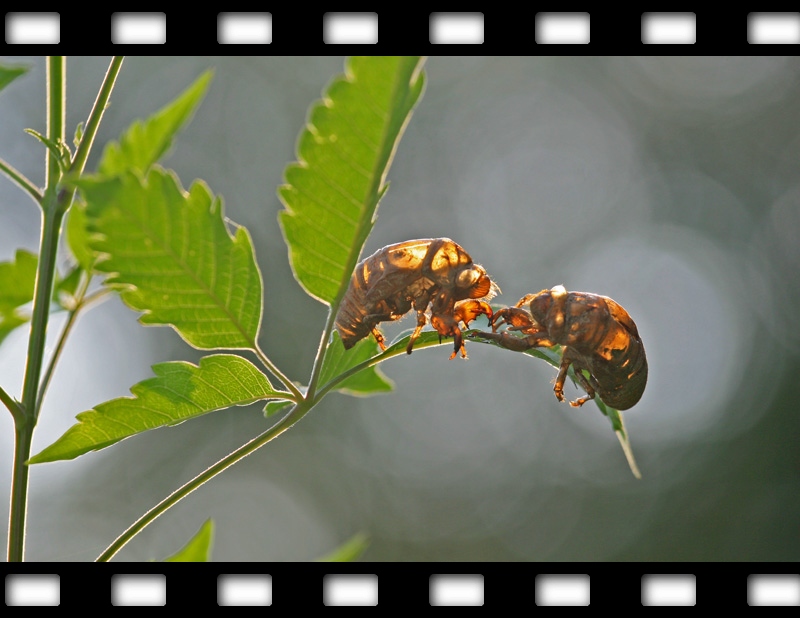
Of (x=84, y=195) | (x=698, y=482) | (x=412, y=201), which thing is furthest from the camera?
(x=412, y=201)

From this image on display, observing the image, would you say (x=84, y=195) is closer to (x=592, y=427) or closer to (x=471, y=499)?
(x=592, y=427)

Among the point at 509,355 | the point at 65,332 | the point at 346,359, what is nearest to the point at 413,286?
the point at 346,359

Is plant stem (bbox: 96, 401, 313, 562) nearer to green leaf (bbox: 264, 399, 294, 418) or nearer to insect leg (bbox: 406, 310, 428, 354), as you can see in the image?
green leaf (bbox: 264, 399, 294, 418)

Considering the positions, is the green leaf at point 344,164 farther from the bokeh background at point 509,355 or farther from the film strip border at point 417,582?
the bokeh background at point 509,355

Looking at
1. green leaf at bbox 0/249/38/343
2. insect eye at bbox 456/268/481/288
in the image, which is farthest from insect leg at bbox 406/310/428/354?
green leaf at bbox 0/249/38/343

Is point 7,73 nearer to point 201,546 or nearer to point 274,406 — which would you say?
point 274,406

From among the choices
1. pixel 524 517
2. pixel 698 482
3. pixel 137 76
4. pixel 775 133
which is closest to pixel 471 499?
pixel 524 517

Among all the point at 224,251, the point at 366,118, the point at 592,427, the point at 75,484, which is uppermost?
the point at 366,118
